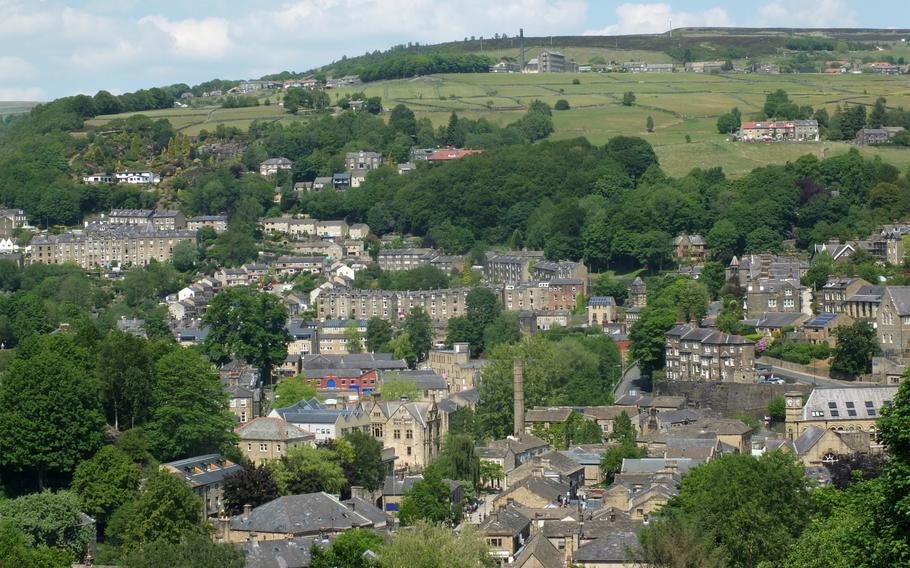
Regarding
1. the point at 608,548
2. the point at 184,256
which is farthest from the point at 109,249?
the point at 608,548

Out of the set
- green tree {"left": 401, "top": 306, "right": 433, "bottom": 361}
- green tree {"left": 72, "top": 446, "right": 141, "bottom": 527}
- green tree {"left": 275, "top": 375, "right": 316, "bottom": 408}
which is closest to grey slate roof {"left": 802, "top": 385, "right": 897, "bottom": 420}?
green tree {"left": 275, "top": 375, "right": 316, "bottom": 408}

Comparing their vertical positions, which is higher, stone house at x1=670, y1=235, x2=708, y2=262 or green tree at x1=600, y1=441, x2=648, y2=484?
stone house at x1=670, y1=235, x2=708, y2=262

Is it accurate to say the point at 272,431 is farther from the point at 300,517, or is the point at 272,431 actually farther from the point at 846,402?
the point at 846,402

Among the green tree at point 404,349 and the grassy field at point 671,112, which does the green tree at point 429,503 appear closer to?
the green tree at point 404,349

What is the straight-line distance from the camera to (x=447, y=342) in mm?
114500

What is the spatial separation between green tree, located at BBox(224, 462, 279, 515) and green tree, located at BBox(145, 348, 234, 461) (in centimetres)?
555

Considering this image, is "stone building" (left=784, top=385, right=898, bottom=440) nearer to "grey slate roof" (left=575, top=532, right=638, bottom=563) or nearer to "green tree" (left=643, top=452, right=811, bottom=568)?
"green tree" (left=643, top=452, right=811, bottom=568)

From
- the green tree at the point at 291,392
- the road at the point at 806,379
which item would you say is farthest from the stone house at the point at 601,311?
the green tree at the point at 291,392

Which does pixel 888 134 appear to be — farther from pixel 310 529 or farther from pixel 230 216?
pixel 310 529

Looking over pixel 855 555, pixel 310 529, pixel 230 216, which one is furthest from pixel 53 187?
pixel 855 555

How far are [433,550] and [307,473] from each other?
15.7m

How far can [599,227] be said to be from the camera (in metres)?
126

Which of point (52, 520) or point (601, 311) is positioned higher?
point (52, 520)

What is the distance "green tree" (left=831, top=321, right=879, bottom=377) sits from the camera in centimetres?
→ 8844
